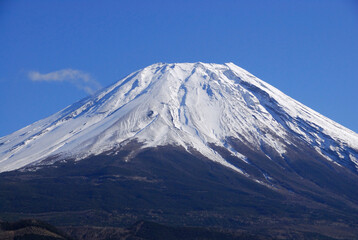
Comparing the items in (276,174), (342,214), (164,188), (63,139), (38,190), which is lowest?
(342,214)

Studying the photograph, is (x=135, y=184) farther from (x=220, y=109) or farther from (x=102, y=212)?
(x=220, y=109)

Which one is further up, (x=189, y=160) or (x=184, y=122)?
(x=184, y=122)

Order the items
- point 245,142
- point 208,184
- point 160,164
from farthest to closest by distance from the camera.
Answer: point 245,142 → point 160,164 → point 208,184

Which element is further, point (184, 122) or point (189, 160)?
point (184, 122)

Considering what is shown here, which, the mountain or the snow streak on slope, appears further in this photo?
the snow streak on slope

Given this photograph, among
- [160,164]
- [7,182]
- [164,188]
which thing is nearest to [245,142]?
[160,164]
